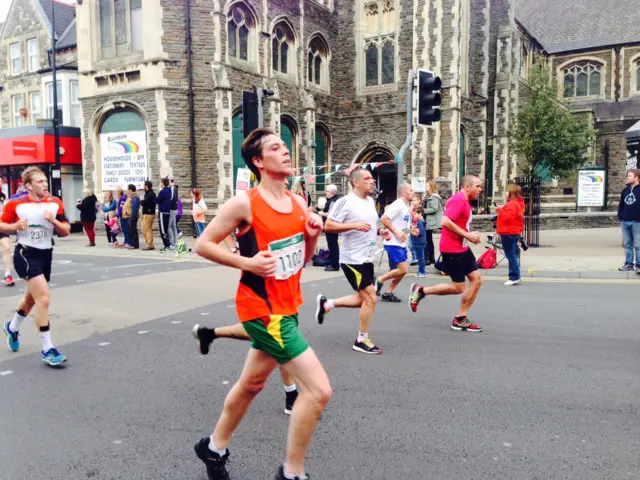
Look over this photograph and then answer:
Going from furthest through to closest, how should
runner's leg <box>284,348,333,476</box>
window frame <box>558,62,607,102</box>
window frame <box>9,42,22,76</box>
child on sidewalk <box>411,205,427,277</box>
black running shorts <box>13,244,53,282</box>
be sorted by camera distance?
1. window frame <box>558,62,607,102</box>
2. window frame <box>9,42,22,76</box>
3. child on sidewalk <box>411,205,427,277</box>
4. black running shorts <box>13,244,53,282</box>
5. runner's leg <box>284,348,333,476</box>

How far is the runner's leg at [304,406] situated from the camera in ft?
8.46

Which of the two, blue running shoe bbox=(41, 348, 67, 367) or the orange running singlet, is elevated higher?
the orange running singlet

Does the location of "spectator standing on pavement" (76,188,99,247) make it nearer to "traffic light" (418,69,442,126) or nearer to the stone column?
the stone column

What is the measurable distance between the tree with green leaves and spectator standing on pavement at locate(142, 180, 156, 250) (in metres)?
15.5

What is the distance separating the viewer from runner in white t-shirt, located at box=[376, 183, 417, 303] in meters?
7.66

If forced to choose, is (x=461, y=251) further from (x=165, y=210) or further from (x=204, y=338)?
(x=165, y=210)

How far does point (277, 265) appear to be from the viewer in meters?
2.80

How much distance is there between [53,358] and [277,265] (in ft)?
10.7

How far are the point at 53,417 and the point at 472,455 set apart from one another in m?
2.81

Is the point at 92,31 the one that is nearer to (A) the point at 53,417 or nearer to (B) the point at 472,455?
(A) the point at 53,417

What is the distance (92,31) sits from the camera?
21.1 metres

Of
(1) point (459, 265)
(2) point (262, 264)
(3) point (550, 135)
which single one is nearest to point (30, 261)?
(2) point (262, 264)

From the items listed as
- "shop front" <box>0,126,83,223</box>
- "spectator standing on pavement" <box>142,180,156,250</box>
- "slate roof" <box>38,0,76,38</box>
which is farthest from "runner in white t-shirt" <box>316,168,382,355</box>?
"slate roof" <box>38,0,76,38</box>

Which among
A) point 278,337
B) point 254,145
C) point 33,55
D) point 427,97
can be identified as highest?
point 33,55
